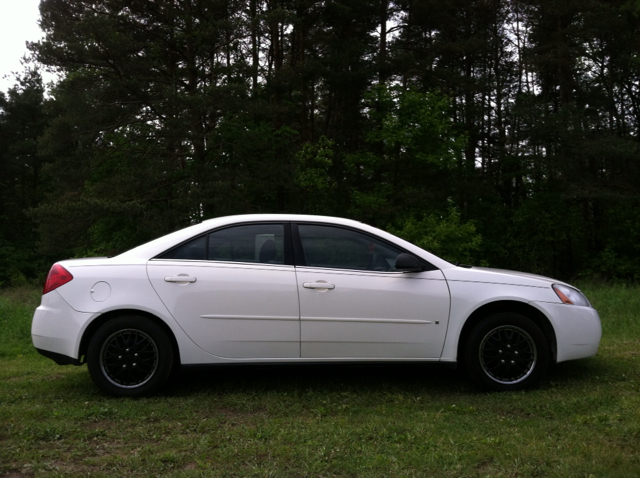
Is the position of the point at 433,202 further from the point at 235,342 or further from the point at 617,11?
the point at 235,342

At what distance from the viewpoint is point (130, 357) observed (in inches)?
211

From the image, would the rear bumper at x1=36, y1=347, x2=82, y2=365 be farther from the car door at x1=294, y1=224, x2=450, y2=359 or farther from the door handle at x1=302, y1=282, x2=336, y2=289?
the door handle at x1=302, y1=282, x2=336, y2=289

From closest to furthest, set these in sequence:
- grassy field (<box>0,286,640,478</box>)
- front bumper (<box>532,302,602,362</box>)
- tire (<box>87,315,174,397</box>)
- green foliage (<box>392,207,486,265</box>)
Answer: grassy field (<box>0,286,640,478</box>), tire (<box>87,315,174,397</box>), front bumper (<box>532,302,602,362</box>), green foliage (<box>392,207,486,265</box>)

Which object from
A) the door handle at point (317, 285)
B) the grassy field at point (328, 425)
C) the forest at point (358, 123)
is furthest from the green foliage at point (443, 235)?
the door handle at point (317, 285)

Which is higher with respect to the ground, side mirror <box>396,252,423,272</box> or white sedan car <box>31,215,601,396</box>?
side mirror <box>396,252,423,272</box>

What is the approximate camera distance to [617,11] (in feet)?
87.8

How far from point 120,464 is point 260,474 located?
2.94 ft

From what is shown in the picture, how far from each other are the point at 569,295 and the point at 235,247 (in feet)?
10.3

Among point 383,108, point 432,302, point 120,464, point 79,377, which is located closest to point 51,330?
point 79,377

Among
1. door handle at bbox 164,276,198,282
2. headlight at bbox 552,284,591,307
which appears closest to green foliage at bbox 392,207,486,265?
headlight at bbox 552,284,591,307

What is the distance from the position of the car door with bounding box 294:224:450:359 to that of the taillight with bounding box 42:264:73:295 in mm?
2038

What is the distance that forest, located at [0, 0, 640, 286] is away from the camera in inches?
919

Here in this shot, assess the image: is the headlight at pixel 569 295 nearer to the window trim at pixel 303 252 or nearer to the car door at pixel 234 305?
the window trim at pixel 303 252

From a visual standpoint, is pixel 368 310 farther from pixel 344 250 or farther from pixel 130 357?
pixel 130 357
